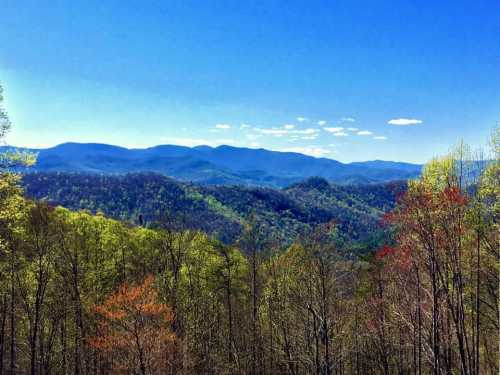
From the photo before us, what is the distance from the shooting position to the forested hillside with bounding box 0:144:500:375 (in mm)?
23734

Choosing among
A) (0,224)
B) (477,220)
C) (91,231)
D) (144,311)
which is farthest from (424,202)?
(91,231)

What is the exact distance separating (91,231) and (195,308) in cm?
1491

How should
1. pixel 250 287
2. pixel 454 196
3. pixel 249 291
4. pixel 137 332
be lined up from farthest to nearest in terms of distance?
1. pixel 249 291
2. pixel 250 287
3. pixel 137 332
4. pixel 454 196

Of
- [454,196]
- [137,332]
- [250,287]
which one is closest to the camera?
[454,196]

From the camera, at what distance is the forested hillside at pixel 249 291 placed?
77.9 feet

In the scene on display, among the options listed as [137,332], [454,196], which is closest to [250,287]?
[137,332]

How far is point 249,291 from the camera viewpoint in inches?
1966

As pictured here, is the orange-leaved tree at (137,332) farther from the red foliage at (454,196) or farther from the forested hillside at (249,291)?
the red foliage at (454,196)

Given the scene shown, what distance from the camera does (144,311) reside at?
97.6 feet

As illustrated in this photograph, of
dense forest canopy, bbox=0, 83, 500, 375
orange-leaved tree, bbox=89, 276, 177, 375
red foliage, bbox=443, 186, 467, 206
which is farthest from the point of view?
orange-leaved tree, bbox=89, 276, 177, 375

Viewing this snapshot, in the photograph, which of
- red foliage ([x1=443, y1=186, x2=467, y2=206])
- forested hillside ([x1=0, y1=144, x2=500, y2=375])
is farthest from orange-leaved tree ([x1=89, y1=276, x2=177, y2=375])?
red foliage ([x1=443, y1=186, x2=467, y2=206])

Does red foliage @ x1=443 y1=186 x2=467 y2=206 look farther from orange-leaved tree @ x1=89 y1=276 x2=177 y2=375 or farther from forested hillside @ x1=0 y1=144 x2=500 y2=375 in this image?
orange-leaved tree @ x1=89 y1=276 x2=177 y2=375

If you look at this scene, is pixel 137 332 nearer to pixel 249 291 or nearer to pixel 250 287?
pixel 250 287

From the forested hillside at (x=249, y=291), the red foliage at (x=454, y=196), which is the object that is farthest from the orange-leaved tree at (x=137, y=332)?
the red foliage at (x=454, y=196)
